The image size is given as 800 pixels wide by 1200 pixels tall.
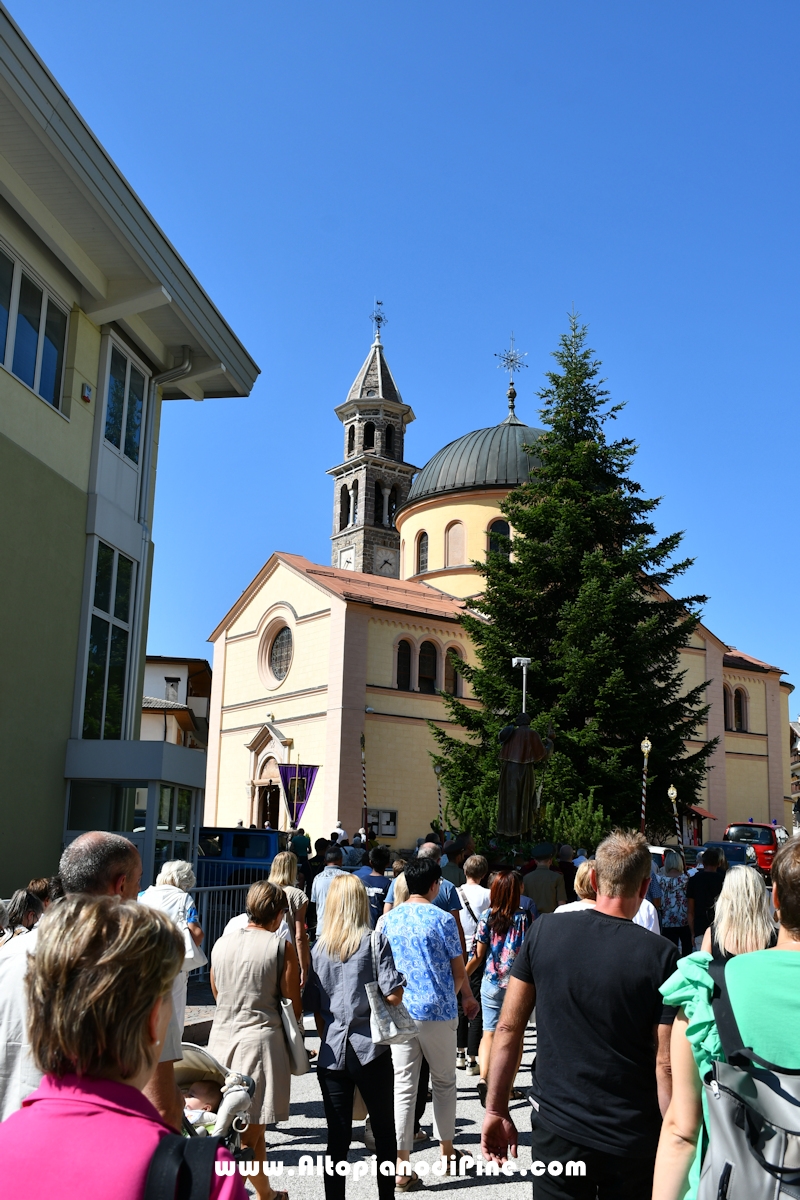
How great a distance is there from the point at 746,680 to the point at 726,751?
12.9ft

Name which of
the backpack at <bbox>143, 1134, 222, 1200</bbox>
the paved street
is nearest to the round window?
the paved street

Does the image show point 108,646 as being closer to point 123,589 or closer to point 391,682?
point 123,589

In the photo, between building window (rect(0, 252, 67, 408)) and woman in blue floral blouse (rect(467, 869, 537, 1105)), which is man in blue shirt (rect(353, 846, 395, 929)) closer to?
woman in blue floral blouse (rect(467, 869, 537, 1105))

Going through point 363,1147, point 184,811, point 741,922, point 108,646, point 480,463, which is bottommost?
point 363,1147

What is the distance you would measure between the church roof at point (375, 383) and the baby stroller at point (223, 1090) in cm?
6439

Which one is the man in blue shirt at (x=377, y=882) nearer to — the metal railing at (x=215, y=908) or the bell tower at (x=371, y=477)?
the metal railing at (x=215, y=908)

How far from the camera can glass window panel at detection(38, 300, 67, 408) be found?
517 inches

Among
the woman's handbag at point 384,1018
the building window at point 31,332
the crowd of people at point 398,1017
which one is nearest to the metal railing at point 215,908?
the crowd of people at point 398,1017

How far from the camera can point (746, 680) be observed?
47219 millimetres

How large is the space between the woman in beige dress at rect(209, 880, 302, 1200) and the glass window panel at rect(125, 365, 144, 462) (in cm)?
1093

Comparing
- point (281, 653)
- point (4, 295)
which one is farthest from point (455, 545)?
point (4, 295)

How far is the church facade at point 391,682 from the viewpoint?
119ft

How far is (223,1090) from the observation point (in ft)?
12.4

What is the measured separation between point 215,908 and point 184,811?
2170 mm
